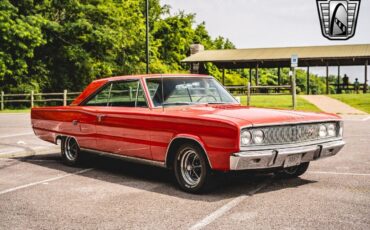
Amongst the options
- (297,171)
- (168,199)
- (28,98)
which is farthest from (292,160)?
(28,98)

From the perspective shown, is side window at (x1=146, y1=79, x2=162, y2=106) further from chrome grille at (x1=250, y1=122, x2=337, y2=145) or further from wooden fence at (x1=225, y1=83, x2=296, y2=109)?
wooden fence at (x1=225, y1=83, x2=296, y2=109)

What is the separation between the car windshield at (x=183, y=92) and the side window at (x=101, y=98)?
0.99m

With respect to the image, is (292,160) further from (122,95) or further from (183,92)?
(122,95)

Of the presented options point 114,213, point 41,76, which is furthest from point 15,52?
point 114,213

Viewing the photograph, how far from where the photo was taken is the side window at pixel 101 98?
775 cm

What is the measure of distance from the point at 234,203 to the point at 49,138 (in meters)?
4.49

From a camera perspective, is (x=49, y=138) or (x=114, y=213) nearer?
(x=114, y=213)

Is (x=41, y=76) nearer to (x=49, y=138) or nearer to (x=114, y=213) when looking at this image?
(x=49, y=138)

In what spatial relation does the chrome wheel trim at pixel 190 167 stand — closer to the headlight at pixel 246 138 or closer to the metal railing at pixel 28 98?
the headlight at pixel 246 138

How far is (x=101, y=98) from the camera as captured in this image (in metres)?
7.89

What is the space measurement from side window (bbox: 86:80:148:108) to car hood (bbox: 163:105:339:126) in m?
0.76

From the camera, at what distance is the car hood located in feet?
18.7

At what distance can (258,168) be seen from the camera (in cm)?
567

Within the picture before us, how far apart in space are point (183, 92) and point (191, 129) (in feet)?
3.97
